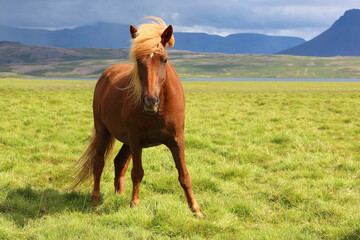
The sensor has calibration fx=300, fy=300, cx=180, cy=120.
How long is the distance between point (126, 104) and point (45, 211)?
6.89 ft

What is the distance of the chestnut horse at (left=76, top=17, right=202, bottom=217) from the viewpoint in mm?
3605

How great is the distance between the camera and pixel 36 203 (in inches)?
→ 192

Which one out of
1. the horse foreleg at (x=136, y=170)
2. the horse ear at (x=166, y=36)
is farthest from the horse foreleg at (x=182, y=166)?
the horse ear at (x=166, y=36)

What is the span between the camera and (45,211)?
4.62 m

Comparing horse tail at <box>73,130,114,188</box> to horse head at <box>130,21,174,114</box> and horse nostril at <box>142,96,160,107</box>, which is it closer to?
horse head at <box>130,21,174,114</box>

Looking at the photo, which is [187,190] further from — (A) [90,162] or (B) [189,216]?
(A) [90,162]

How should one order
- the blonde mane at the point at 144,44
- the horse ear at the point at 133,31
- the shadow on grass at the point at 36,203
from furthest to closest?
the shadow on grass at the point at 36,203 → the horse ear at the point at 133,31 → the blonde mane at the point at 144,44

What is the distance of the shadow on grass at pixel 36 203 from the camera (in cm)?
445

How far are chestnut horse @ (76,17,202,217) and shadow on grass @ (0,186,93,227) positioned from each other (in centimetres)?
32

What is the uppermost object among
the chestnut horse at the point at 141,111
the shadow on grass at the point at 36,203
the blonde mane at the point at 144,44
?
the blonde mane at the point at 144,44

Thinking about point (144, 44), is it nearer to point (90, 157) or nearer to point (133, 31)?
point (133, 31)

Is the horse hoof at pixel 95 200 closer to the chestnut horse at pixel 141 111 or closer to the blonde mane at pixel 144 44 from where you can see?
the chestnut horse at pixel 141 111

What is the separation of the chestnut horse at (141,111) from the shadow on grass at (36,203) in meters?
0.32

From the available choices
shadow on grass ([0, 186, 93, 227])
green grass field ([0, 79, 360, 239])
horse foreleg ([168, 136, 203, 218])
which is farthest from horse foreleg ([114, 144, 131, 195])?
horse foreleg ([168, 136, 203, 218])
